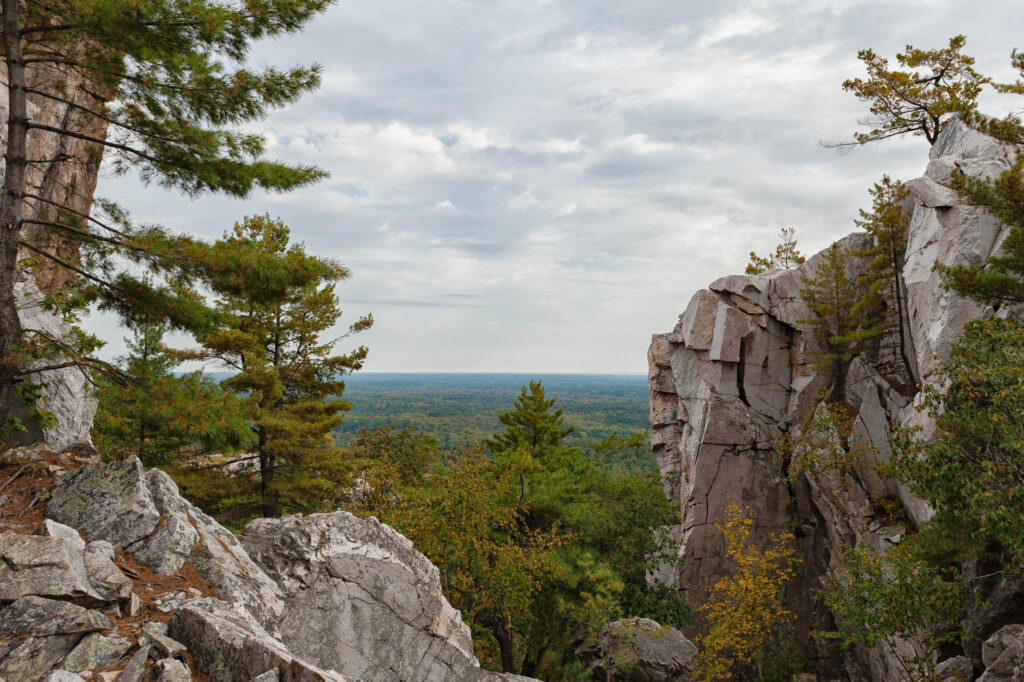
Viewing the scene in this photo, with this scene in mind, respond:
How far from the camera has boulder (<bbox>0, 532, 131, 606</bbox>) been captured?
462 centimetres

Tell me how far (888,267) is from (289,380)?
21.3 metres

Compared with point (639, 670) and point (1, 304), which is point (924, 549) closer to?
point (639, 670)

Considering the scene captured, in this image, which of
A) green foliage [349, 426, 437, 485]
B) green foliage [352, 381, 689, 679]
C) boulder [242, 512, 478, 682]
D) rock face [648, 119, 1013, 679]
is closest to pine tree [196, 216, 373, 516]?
green foliage [352, 381, 689, 679]

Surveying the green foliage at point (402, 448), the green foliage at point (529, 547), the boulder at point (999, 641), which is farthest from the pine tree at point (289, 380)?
the boulder at point (999, 641)

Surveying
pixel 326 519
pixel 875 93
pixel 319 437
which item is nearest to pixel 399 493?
pixel 319 437

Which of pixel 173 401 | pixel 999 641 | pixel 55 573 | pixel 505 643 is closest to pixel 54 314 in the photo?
pixel 173 401

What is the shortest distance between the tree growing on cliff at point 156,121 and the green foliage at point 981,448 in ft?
36.0

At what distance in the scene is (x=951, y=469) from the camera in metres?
10.1

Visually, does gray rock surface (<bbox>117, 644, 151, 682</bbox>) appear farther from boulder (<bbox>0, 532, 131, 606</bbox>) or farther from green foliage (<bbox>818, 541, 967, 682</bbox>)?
green foliage (<bbox>818, 541, 967, 682</bbox>)

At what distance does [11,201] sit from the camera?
21.7 feet

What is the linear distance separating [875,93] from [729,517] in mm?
15778

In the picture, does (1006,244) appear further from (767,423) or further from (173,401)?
(173,401)

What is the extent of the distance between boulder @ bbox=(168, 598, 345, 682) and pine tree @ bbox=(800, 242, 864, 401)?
815 inches

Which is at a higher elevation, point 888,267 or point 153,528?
point 888,267
